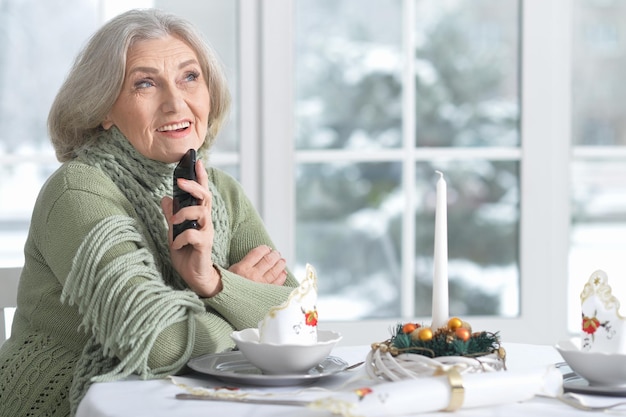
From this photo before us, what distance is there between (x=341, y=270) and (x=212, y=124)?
112 inches

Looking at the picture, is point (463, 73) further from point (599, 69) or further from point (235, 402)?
point (235, 402)

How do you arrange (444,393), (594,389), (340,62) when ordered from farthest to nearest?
1. (340,62)
2. (594,389)
3. (444,393)

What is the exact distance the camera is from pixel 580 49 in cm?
705

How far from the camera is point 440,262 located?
1.28 metres

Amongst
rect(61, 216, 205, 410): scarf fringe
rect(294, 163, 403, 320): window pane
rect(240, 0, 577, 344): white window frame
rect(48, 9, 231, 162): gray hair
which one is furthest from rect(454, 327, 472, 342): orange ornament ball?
rect(294, 163, 403, 320): window pane

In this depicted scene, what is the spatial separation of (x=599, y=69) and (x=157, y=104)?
5.87 metres

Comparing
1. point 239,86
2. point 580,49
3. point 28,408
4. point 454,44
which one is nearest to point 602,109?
point 580,49

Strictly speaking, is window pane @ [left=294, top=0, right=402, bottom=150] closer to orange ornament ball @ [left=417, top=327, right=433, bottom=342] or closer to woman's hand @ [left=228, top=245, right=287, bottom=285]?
woman's hand @ [left=228, top=245, right=287, bottom=285]

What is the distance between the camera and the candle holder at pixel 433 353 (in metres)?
1.23

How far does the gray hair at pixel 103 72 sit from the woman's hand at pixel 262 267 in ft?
1.15

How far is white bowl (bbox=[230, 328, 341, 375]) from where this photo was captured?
1305 millimetres

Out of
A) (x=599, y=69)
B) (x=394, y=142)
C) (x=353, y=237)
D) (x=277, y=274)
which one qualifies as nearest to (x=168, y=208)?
(x=277, y=274)

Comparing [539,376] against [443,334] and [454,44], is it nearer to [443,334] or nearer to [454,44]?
[443,334]

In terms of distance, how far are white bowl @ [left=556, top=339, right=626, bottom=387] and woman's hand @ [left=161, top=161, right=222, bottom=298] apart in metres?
0.59
